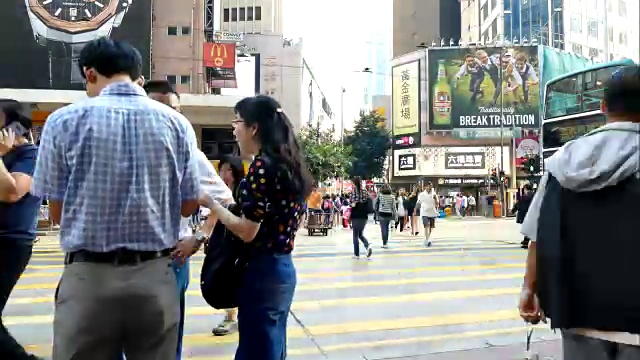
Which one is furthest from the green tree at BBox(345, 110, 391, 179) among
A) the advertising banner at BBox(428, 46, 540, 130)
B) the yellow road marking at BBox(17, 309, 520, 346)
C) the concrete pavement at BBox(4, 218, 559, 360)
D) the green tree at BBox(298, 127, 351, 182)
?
the yellow road marking at BBox(17, 309, 520, 346)

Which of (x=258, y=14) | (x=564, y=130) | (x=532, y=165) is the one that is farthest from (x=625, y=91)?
(x=258, y=14)

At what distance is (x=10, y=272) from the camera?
10.5 feet

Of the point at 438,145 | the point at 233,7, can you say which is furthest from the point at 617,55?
the point at 233,7

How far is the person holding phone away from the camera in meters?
3.13

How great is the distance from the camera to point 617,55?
57.8m

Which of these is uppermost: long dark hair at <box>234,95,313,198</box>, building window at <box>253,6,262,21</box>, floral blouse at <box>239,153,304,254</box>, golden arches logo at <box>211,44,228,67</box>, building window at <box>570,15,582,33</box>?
building window at <box>253,6,262,21</box>

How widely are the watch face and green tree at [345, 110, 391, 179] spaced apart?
26.9 metres

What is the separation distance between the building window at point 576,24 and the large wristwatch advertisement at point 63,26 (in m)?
40.4

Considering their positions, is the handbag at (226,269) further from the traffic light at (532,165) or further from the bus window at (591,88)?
the traffic light at (532,165)

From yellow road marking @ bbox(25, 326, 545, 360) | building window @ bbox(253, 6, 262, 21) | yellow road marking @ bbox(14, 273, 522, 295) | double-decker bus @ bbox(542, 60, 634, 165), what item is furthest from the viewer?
building window @ bbox(253, 6, 262, 21)

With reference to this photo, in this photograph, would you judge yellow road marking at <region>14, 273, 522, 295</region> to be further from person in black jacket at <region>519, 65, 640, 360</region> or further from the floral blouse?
person in black jacket at <region>519, 65, 640, 360</region>

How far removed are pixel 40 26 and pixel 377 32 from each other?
89678 mm

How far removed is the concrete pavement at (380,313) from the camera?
5.04m

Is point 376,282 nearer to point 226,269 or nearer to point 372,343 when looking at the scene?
point 372,343
